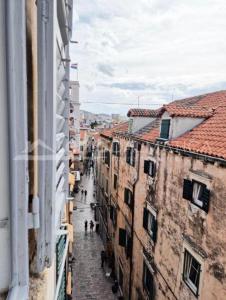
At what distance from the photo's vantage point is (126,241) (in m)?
15.2

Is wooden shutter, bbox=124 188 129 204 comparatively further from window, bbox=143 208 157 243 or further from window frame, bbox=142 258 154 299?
window frame, bbox=142 258 154 299

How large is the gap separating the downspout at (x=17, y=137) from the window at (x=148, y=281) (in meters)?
11.0

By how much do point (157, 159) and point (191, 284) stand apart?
4.59m

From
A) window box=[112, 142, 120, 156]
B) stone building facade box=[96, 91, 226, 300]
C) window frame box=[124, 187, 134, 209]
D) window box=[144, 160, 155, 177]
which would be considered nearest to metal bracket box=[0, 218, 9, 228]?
stone building facade box=[96, 91, 226, 300]

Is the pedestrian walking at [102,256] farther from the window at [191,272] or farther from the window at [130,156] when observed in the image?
the window at [191,272]

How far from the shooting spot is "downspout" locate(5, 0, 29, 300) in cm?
120

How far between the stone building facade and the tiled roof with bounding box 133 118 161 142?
94 millimetres

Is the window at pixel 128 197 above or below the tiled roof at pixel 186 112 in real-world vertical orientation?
below

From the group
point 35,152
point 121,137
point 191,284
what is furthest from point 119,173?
point 35,152

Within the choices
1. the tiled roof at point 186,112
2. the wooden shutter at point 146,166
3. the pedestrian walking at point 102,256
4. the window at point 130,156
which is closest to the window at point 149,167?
the wooden shutter at point 146,166

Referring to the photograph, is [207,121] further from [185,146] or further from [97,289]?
[97,289]

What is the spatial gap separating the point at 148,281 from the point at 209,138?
7256 mm

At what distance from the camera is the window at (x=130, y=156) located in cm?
1391

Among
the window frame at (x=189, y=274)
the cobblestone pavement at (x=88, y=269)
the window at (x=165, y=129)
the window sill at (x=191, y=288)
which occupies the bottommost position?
the cobblestone pavement at (x=88, y=269)
